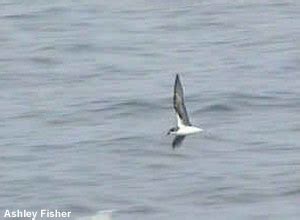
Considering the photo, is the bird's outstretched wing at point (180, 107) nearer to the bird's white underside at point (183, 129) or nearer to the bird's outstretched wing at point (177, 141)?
the bird's white underside at point (183, 129)

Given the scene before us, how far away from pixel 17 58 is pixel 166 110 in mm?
4620

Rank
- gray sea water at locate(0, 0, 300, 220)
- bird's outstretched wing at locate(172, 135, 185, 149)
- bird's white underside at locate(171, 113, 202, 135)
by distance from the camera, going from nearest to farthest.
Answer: gray sea water at locate(0, 0, 300, 220) < bird's white underside at locate(171, 113, 202, 135) < bird's outstretched wing at locate(172, 135, 185, 149)

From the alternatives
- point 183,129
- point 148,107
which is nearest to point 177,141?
point 183,129

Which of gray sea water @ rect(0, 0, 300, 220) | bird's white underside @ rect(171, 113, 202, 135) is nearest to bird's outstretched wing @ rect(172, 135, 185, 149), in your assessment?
gray sea water @ rect(0, 0, 300, 220)

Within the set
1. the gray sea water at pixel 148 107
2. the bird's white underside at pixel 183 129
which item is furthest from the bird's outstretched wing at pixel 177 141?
the bird's white underside at pixel 183 129

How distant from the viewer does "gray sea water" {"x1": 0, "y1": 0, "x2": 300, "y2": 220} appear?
22.1m

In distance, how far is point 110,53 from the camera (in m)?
29.8

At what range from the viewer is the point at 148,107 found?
2608 centimetres

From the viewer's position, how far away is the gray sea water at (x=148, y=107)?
872 inches

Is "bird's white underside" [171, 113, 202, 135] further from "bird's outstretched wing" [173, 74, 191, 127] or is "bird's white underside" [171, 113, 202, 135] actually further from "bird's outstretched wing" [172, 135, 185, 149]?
"bird's outstretched wing" [172, 135, 185, 149]

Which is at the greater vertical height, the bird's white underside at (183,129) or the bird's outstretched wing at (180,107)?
the bird's outstretched wing at (180,107)

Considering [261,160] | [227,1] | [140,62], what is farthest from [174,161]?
[227,1]

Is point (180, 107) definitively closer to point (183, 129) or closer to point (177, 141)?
point (183, 129)

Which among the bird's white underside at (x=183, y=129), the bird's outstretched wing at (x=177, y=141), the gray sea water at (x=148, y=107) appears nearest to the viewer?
the gray sea water at (x=148, y=107)
